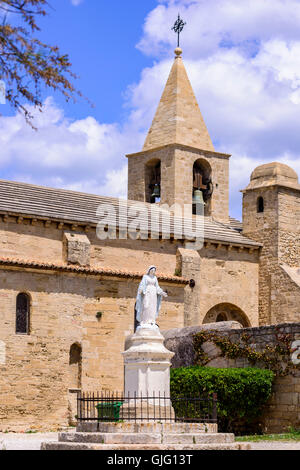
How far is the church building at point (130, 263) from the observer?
2706 centimetres

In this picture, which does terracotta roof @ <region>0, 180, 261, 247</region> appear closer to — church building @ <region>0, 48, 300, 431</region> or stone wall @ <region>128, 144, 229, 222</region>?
church building @ <region>0, 48, 300, 431</region>

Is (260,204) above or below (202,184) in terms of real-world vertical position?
below

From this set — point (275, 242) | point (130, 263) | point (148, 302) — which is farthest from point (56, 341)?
point (275, 242)

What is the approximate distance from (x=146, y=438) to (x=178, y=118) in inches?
980

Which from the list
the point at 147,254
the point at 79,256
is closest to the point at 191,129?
the point at 147,254

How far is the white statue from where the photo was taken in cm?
1773

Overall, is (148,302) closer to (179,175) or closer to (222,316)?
(222,316)

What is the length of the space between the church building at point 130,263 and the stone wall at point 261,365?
14.0ft

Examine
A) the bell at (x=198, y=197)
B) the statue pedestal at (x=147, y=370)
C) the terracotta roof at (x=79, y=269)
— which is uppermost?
the bell at (x=198, y=197)

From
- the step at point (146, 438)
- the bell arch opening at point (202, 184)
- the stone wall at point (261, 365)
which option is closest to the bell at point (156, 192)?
the bell arch opening at point (202, 184)

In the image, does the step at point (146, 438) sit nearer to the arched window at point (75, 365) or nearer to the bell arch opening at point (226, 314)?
the arched window at point (75, 365)

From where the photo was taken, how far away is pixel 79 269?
2847 centimetres

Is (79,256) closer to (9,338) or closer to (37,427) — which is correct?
(9,338)

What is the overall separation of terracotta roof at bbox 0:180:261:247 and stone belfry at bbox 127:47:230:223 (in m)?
2.24
